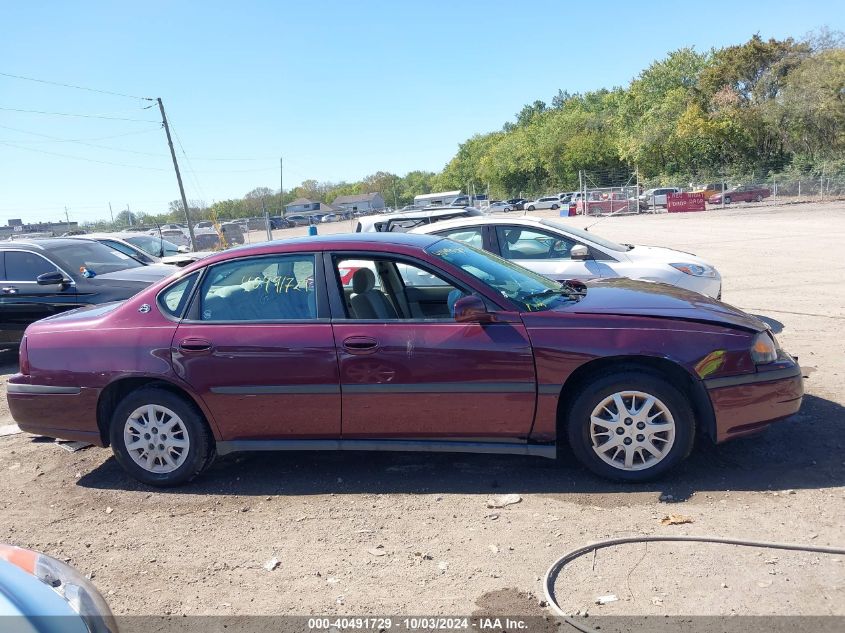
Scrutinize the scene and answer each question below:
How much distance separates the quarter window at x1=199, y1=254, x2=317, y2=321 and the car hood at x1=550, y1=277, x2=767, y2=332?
1673 millimetres

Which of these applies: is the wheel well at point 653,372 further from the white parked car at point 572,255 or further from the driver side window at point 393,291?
the white parked car at point 572,255

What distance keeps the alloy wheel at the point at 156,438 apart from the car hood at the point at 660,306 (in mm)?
2644

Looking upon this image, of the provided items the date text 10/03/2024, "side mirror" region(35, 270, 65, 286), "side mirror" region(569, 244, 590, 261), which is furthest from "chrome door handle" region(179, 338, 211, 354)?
"side mirror" region(35, 270, 65, 286)

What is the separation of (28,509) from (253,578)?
2122mm

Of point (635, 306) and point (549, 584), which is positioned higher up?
point (635, 306)

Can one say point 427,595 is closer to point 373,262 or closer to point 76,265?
point 373,262

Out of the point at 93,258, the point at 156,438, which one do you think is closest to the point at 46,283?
the point at 93,258

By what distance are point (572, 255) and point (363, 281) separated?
3683 mm

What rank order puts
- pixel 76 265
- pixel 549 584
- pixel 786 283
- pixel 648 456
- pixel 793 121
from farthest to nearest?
pixel 793 121, pixel 786 283, pixel 76 265, pixel 648 456, pixel 549 584

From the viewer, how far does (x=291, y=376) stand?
4.73 m

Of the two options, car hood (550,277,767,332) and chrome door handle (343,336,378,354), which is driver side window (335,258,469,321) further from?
car hood (550,277,767,332)

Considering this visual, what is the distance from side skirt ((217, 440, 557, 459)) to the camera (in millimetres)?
4547

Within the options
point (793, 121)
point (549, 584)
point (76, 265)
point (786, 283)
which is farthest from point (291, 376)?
point (793, 121)

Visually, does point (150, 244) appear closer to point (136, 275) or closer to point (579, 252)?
point (136, 275)
